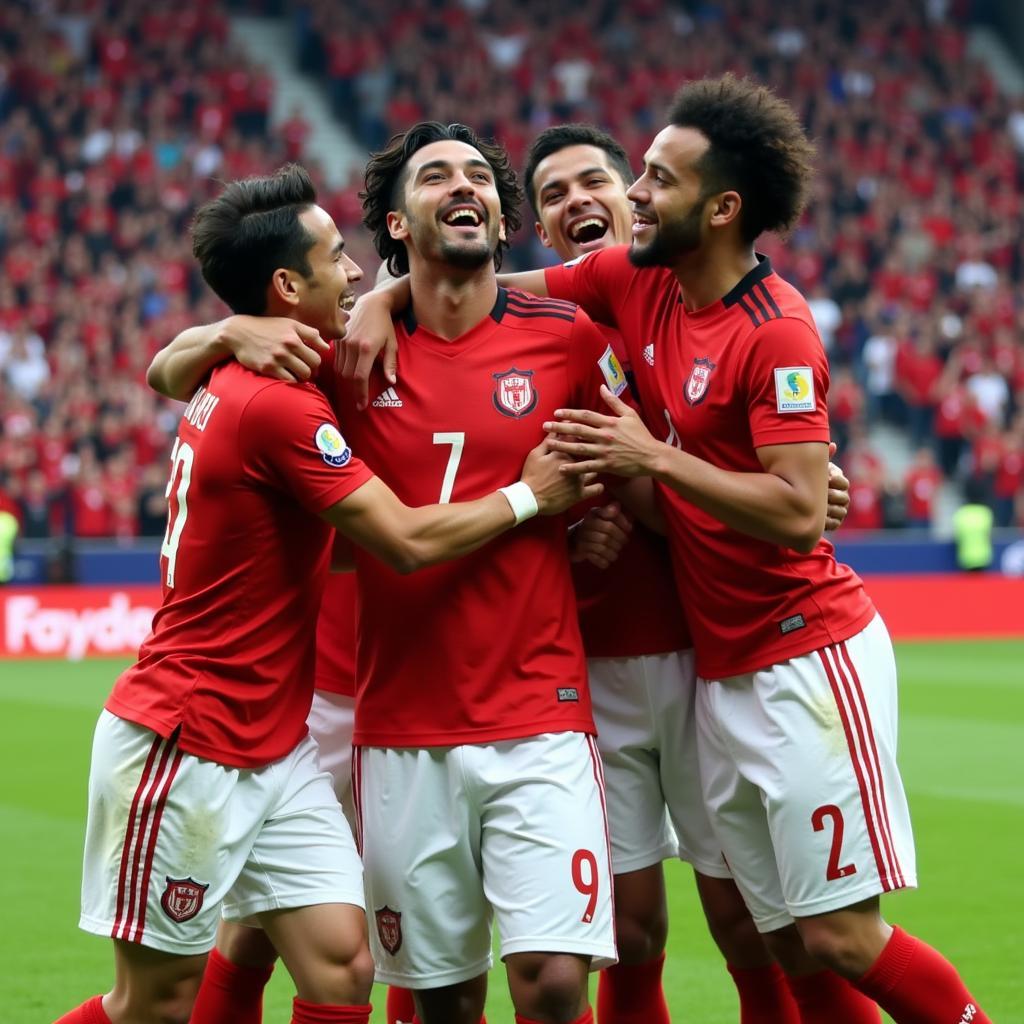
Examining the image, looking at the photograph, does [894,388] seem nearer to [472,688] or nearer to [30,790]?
[30,790]

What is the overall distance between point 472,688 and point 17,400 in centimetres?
1641

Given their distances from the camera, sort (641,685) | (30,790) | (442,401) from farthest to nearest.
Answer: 1. (30,790)
2. (641,685)
3. (442,401)

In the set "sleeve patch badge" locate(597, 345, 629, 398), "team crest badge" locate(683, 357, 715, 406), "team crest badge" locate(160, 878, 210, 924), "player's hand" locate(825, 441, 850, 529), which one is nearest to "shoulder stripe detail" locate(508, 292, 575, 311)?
"sleeve patch badge" locate(597, 345, 629, 398)

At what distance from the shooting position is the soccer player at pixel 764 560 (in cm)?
441

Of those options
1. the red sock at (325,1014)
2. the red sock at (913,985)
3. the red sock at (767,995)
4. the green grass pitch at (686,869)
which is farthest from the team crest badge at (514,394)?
the green grass pitch at (686,869)

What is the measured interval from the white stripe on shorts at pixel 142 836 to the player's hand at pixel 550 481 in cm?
107

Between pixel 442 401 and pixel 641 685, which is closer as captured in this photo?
pixel 442 401

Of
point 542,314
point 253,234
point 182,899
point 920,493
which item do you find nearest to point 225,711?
point 182,899

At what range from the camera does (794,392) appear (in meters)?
4.39

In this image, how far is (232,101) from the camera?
→ 26.0 metres

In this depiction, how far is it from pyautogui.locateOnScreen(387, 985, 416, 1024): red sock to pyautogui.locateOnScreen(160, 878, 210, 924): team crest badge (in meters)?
0.91

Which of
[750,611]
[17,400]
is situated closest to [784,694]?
[750,611]

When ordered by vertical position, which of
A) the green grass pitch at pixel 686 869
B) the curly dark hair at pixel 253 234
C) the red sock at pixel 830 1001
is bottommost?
the green grass pitch at pixel 686 869

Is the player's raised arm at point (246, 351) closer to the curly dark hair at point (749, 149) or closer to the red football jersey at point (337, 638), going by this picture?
the red football jersey at point (337, 638)
